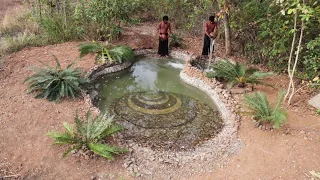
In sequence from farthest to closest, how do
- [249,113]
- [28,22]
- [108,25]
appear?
[28,22] → [108,25] → [249,113]

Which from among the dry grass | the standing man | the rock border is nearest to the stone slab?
the rock border

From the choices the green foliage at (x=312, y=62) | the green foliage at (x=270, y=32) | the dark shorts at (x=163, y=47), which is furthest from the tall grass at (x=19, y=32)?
the green foliage at (x=312, y=62)

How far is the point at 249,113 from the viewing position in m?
5.75

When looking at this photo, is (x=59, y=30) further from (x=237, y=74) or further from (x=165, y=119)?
(x=237, y=74)

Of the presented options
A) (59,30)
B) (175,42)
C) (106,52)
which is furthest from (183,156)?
(59,30)

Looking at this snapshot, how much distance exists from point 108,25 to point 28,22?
3.14 metres

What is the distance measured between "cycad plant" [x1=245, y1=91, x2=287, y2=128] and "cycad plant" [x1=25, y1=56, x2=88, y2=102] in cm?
374

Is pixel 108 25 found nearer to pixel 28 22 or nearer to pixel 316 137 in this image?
pixel 28 22

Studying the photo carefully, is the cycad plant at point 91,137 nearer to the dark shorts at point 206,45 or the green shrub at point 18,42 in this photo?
the green shrub at point 18,42

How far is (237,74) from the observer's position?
24.1 ft

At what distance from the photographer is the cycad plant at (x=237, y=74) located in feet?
23.4

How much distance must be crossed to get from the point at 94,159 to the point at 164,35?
5556 mm

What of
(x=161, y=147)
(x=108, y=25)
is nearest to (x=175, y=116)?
(x=161, y=147)

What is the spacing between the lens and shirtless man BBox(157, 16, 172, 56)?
923 centimetres
